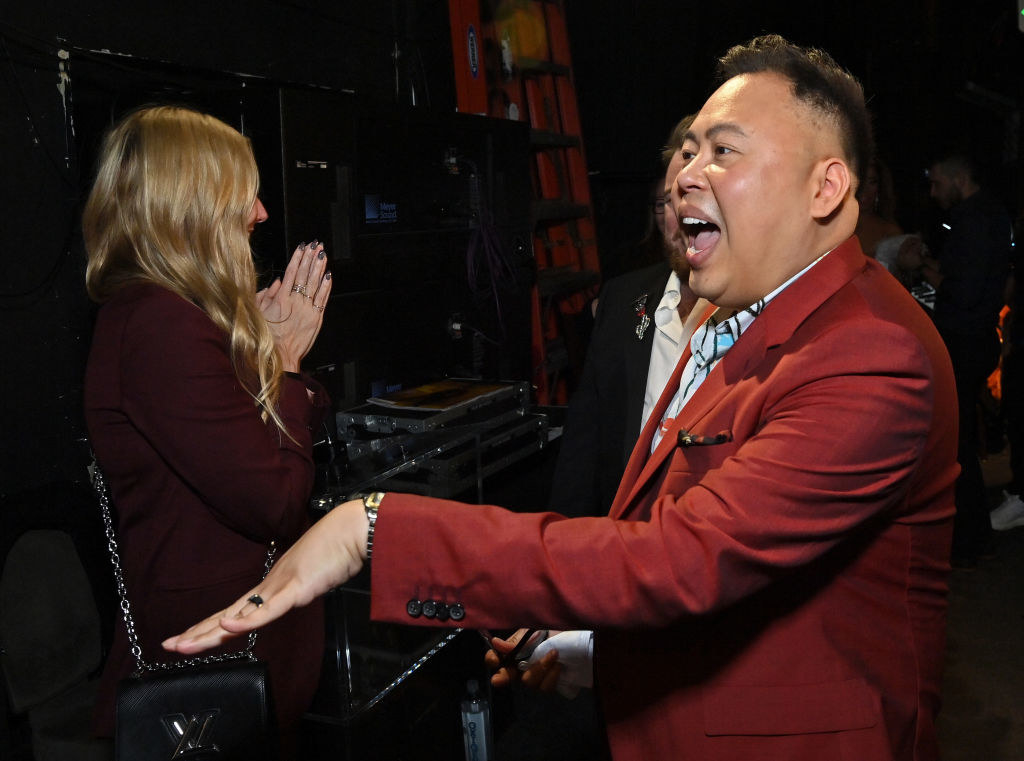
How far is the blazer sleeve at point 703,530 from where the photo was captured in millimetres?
974

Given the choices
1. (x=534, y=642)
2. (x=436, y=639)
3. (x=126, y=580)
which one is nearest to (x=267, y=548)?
(x=126, y=580)

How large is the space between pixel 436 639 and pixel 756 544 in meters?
1.71

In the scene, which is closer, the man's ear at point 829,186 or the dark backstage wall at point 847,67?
the man's ear at point 829,186

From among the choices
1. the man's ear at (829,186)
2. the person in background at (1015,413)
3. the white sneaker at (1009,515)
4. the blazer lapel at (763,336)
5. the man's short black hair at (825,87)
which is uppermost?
the man's short black hair at (825,87)

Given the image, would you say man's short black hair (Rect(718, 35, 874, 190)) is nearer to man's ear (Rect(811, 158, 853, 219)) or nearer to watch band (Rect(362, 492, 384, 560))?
man's ear (Rect(811, 158, 853, 219))

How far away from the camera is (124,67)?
263 centimetres

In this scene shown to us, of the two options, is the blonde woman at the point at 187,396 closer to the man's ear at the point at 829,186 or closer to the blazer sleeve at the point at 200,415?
the blazer sleeve at the point at 200,415

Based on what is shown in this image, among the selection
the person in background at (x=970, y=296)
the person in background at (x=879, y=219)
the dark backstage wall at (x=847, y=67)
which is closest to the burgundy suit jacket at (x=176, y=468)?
the person in background at (x=879, y=219)

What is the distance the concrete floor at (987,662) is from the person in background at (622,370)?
1606 mm

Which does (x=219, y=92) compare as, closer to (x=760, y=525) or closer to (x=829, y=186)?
(x=829, y=186)

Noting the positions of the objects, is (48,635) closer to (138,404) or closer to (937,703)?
(138,404)

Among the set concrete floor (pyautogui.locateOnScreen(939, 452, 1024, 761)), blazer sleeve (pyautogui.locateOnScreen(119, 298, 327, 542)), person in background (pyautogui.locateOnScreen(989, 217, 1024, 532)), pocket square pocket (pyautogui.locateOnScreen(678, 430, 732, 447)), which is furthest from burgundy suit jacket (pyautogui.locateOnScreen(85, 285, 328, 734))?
person in background (pyautogui.locateOnScreen(989, 217, 1024, 532))

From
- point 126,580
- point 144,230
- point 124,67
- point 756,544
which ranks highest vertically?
point 124,67

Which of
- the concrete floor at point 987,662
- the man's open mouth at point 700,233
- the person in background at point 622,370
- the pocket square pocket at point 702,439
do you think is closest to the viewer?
the pocket square pocket at point 702,439
